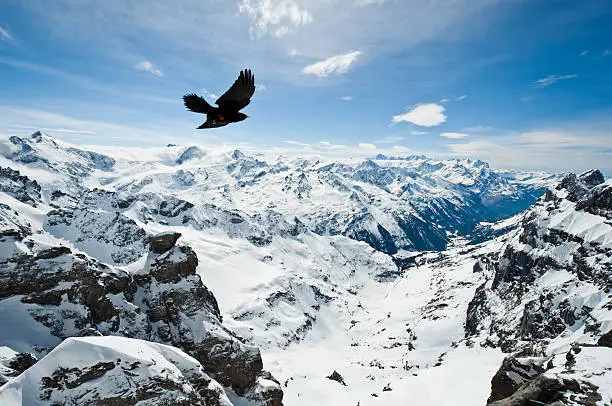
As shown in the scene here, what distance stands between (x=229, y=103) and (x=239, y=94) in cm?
50

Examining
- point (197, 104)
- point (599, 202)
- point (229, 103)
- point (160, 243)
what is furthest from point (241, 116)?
point (599, 202)

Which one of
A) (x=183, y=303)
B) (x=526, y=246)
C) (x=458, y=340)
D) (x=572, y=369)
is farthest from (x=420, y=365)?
(x=572, y=369)

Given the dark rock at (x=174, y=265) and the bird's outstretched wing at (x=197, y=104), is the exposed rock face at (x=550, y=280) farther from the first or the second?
the bird's outstretched wing at (x=197, y=104)

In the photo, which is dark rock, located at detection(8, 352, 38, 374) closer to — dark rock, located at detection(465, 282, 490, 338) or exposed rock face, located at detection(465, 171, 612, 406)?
exposed rock face, located at detection(465, 171, 612, 406)

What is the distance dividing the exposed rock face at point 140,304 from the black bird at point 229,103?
45.6 m

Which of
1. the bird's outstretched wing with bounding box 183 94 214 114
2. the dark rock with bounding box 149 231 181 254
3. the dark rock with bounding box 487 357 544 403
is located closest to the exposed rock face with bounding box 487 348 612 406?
the dark rock with bounding box 487 357 544 403

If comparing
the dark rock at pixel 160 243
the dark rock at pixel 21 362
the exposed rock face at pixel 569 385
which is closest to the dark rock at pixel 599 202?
the exposed rock face at pixel 569 385

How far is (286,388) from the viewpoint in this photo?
126 metres

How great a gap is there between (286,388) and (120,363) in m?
106

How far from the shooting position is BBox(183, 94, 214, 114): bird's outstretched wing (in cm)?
1111

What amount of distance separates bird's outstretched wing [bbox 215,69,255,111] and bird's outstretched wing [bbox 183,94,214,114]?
1.19 ft

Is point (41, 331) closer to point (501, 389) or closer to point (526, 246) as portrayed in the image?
point (501, 389)

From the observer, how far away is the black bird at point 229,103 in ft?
35.5

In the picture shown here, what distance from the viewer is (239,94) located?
11117 millimetres
